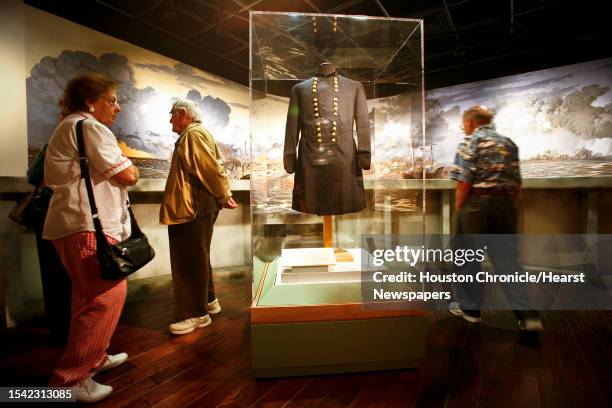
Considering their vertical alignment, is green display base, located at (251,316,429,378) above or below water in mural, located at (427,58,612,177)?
below

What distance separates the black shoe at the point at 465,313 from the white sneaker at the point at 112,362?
2.55 metres

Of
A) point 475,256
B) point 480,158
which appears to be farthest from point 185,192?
point 475,256

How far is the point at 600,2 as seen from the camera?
296 centimetres

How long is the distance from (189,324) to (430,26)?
4130 mm

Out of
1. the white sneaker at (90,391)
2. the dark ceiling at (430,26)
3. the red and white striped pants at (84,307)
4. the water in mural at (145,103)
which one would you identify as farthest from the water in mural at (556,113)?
the white sneaker at (90,391)

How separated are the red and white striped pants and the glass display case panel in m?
0.75

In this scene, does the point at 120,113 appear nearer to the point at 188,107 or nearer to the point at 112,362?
the point at 188,107

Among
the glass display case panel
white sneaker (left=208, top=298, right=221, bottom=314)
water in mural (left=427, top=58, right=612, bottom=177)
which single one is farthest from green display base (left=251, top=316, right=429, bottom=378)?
water in mural (left=427, top=58, right=612, bottom=177)

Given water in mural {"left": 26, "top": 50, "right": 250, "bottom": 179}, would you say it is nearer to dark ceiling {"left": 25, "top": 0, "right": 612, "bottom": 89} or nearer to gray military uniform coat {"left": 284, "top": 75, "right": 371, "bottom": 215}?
dark ceiling {"left": 25, "top": 0, "right": 612, "bottom": 89}

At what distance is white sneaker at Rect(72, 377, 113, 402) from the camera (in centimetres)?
141

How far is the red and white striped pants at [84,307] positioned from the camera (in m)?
1.33

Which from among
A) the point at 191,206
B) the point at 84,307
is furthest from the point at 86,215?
the point at 191,206

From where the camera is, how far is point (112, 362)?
173 centimetres

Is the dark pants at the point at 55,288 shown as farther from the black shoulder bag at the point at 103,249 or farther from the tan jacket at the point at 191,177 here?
the black shoulder bag at the point at 103,249
